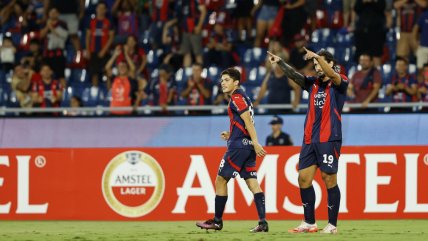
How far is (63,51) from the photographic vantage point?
2384 cm

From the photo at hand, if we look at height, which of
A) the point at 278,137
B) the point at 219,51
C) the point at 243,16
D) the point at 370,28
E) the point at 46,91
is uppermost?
the point at 243,16

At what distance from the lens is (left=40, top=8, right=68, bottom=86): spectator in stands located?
23.3m

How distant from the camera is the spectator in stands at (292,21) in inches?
878

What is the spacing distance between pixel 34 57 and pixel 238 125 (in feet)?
35.2

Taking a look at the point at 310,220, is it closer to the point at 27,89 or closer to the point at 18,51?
the point at 27,89

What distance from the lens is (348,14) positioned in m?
22.4

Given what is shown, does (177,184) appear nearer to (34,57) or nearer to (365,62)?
(365,62)

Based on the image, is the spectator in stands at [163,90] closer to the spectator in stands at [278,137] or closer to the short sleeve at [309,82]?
the spectator in stands at [278,137]

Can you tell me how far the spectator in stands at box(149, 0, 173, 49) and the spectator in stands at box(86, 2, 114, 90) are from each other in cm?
89

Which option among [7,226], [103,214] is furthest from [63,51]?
[7,226]

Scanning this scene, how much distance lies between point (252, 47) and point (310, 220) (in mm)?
9971

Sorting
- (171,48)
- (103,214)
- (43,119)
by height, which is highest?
(171,48)

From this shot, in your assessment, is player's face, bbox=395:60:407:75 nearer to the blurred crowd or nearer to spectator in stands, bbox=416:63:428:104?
the blurred crowd

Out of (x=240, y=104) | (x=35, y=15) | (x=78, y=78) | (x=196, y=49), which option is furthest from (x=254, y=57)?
(x=240, y=104)
